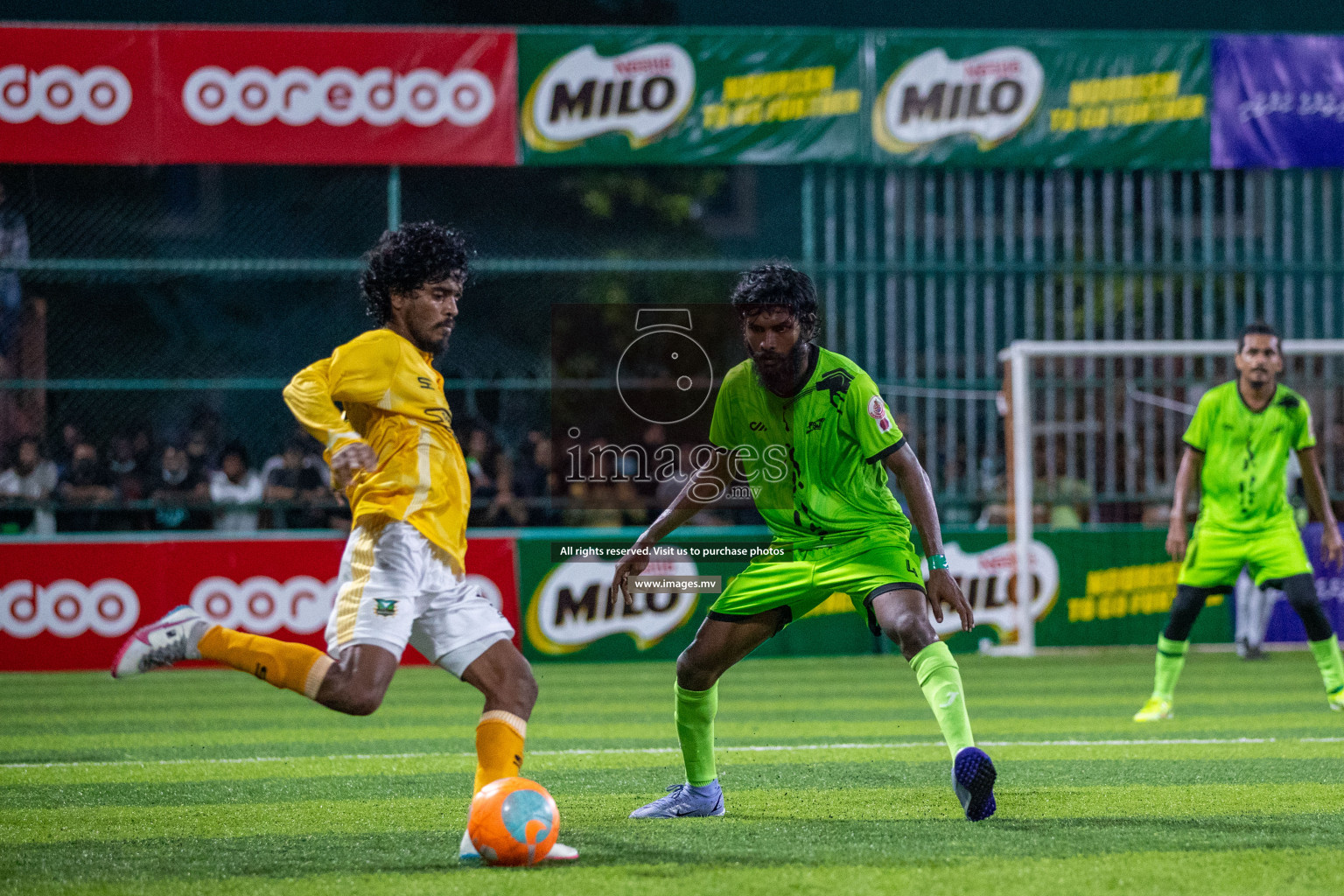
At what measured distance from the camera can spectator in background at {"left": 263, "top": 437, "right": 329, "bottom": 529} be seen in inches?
569

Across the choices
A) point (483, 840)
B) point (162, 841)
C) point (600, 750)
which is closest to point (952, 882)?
point (483, 840)

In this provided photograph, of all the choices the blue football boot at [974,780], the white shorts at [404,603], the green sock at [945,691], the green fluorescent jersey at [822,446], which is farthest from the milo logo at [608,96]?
the blue football boot at [974,780]

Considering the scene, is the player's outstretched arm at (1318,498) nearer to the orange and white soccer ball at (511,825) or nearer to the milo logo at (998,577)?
the milo logo at (998,577)

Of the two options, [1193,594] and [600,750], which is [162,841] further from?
[1193,594]

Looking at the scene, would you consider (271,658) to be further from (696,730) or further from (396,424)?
(696,730)

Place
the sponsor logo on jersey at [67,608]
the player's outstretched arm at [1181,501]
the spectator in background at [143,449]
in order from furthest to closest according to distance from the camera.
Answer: the spectator in background at [143,449], the sponsor logo on jersey at [67,608], the player's outstretched arm at [1181,501]

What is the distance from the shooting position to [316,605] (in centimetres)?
1415

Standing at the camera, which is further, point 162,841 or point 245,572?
point 245,572

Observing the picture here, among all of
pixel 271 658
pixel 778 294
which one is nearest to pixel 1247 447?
pixel 778 294

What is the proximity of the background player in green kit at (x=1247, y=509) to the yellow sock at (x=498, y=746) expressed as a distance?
5427 millimetres

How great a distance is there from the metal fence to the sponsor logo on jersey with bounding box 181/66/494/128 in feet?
2.41

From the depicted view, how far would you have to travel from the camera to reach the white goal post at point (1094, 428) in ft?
48.4

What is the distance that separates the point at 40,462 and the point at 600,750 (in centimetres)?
804

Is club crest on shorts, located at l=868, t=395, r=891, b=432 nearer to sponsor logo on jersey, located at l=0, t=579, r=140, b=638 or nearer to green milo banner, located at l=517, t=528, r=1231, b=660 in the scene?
green milo banner, located at l=517, t=528, r=1231, b=660
